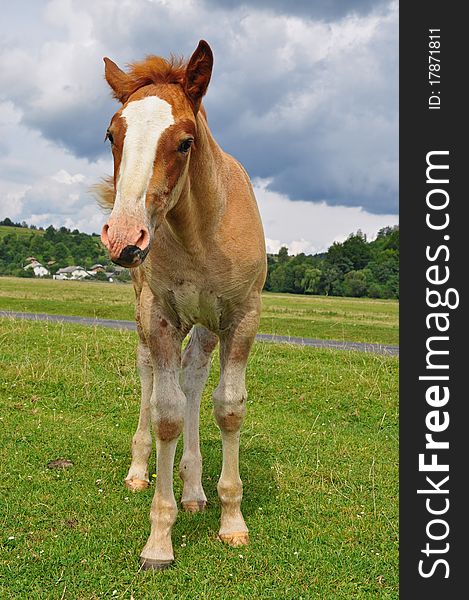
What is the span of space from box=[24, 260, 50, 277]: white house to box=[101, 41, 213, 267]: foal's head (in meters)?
118

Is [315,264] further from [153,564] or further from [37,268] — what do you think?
[153,564]

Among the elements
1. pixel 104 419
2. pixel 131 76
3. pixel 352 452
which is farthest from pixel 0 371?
pixel 131 76

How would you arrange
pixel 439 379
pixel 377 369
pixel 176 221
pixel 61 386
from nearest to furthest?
pixel 176 221 → pixel 439 379 → pixel 61 386 → pixel 377 369

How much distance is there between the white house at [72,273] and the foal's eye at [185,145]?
117m

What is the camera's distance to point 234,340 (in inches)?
220

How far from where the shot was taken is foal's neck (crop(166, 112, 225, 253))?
4.93m

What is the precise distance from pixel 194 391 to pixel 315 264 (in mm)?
96031

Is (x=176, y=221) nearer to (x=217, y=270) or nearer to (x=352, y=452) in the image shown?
(x=217, y=270)

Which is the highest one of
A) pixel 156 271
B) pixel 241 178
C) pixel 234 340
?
pixel 241 178

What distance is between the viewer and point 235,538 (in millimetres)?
5680

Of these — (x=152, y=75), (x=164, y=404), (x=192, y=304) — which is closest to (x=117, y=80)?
(x=152, y=75)

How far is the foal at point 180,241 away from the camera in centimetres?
407

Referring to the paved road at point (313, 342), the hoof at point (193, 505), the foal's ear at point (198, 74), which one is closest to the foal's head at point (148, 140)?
the foal's ear at point (198, 74)

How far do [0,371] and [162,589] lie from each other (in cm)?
793
